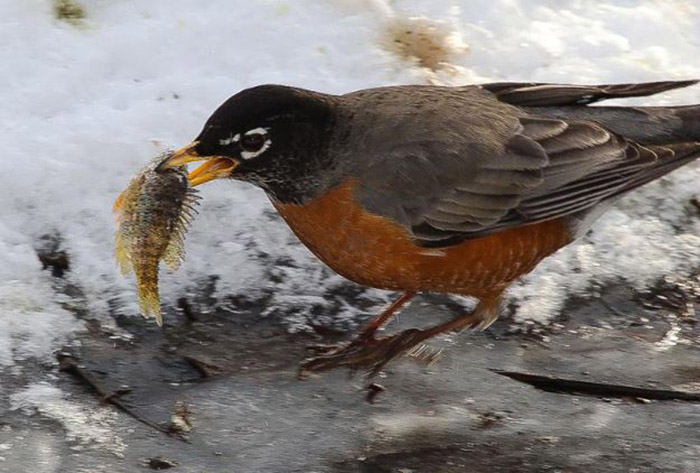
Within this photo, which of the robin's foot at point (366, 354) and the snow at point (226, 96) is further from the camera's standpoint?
the snow at point (226, 96)

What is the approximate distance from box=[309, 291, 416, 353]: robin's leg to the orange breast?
0.70ft

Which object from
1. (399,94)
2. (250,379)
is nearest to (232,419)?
(250,379)

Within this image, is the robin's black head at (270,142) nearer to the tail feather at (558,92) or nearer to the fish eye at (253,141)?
the fish eye at (253,141)

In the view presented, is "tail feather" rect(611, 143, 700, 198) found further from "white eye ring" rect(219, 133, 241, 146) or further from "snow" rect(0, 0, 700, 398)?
"white eye ring" rect(219, 133, 241, 146)

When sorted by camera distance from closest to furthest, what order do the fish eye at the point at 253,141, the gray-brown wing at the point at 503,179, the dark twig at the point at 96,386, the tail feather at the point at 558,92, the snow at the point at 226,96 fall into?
the dark twig at the point at 96,386, the fish eye at the point at 253,141, the gray-brown wing at the point at 503,179, the snow at the point at 226,96, the tail feather at the point at 558,92

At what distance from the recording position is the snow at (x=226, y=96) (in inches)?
183

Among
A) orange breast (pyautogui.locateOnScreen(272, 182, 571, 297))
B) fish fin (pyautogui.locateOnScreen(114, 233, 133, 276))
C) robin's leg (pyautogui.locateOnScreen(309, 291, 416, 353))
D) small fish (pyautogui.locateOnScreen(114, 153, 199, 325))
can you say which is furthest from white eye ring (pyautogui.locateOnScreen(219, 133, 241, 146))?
robin's leg (pyautogui.locateOnScreen(309, 291, 416, 353))

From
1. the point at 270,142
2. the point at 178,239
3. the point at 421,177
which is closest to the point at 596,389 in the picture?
the point at 421,177

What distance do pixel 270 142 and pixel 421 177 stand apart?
1.69 feet

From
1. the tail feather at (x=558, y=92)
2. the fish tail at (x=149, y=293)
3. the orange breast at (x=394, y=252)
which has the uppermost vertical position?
the tail feather at (x=558, y=92)

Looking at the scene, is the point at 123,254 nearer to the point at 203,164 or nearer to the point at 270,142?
the point at 203,164

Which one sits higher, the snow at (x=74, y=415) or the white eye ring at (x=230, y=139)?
the white eye ring at (x=230, y=139)

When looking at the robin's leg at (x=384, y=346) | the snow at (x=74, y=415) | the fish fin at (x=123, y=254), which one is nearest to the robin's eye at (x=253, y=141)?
the fish fin at (x=123, y=254)

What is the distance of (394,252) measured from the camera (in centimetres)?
433
